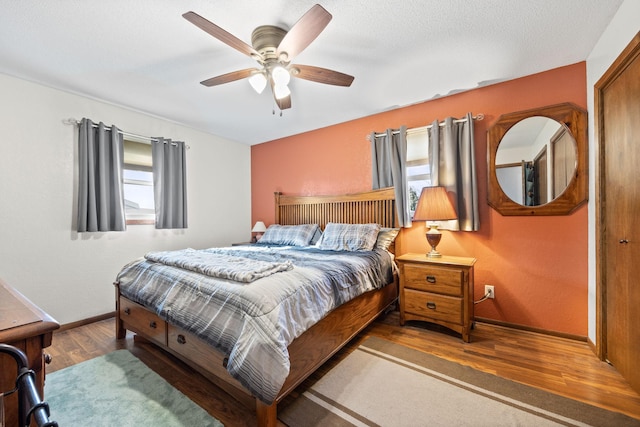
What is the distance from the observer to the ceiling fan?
1.50 metres

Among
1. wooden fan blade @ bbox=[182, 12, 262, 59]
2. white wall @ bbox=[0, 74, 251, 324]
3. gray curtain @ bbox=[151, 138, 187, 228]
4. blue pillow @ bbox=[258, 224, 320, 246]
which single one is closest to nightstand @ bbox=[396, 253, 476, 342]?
blue pillow @ bbox=[258, 224, 320, 246]

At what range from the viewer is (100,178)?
288 cm

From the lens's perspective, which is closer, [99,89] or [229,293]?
[229,293]

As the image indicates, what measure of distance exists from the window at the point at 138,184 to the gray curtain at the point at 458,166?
11.1 feet

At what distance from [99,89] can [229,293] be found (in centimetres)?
264

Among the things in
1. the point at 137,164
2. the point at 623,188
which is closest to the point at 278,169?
the point at 137,164

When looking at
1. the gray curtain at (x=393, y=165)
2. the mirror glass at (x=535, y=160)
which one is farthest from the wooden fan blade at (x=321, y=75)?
the mirror glass at (x=535, y=160)

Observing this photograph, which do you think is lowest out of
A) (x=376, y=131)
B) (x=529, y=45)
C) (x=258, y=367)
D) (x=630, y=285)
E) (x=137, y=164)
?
(x=258, y=367)

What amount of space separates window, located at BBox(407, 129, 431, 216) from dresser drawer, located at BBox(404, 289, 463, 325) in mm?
1018

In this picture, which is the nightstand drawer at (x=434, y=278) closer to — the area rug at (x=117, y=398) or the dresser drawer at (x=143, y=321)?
the area rug at (x=117, y=398)

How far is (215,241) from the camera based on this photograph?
4.13 m

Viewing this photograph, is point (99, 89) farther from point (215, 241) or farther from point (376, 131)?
point (376, 131)

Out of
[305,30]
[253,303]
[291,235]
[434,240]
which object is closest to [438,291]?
[434,240]

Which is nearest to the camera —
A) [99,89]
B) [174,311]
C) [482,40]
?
[174,311]
